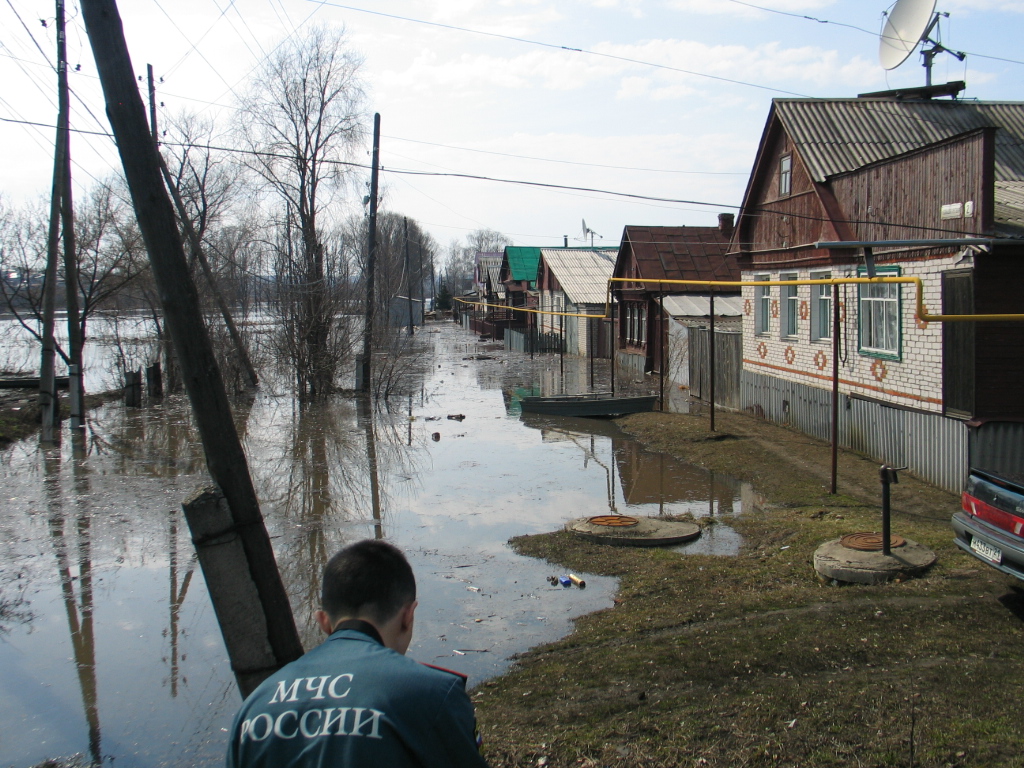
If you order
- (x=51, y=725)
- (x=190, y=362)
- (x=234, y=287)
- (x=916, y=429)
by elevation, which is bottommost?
(x=51, y=725)

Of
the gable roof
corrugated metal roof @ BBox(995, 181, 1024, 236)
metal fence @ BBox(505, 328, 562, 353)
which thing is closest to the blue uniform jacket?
corrugated metal roof @ BBox(995, 181, 1024, 236)

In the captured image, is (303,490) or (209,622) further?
(303,490)

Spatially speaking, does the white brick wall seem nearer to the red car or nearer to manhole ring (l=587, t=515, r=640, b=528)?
manhole ring (l=587, t=515, r=640, b=528)

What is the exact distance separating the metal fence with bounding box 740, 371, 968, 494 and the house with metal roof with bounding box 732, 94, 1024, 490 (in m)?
0.03

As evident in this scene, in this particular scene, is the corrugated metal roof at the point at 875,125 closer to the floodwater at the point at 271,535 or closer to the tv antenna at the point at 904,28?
the tv antenna at the point at 904,28

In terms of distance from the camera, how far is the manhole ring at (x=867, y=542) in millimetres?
7703

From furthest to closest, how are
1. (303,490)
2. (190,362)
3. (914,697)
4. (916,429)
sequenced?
(303,490) < (916,429) < (914,697) < (190,362)

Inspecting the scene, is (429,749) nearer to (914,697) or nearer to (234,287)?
(914,697)

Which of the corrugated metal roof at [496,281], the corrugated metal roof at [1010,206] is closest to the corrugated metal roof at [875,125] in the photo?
the corrugated metal roof at [1010,206]

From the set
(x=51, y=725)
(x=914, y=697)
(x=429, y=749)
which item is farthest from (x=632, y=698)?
(x=51, y=725)

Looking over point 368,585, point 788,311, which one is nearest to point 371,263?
point 788,311

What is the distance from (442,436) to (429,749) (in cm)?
1651

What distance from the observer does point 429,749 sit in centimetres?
179

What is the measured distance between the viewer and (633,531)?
9828mm
